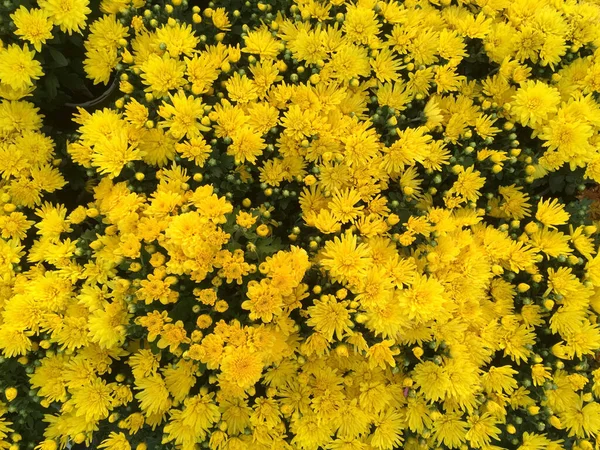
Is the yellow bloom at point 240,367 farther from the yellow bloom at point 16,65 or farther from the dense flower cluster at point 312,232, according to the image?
the yellow bloom at point 16,65

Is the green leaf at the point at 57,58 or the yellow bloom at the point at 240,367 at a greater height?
the green leaf at the point at 57,58

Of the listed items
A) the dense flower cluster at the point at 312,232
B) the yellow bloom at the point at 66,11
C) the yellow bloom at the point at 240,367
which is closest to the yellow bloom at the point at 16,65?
the dense flower cluster at the point at 312,232

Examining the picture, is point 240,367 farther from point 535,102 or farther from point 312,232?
point 535,102

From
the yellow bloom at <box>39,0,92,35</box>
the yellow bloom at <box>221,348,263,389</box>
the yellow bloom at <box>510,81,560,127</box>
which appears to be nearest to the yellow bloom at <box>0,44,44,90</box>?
the yellow bloom at <box>39,0,92,35</box>

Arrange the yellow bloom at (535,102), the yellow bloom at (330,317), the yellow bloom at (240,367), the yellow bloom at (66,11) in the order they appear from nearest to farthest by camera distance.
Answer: the yellow bloom at (240,367)
the yellow bloom at (330,317)
the yellow bloom at (66,11)
the yellow bloom at (535,102)

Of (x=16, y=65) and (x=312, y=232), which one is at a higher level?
(x=16, y=65)

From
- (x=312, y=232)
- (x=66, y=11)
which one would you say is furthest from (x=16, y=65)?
(x=312, y=232)

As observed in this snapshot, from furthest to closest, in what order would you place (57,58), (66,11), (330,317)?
(57,58), (66,11), (330,317)

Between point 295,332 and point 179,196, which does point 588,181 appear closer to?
point 295,332

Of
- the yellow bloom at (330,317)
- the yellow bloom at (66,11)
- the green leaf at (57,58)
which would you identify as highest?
the yellow bloom at (66,11)
